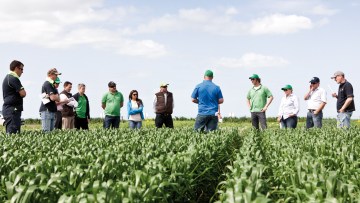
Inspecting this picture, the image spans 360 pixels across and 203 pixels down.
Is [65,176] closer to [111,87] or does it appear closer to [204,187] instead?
[204,187]

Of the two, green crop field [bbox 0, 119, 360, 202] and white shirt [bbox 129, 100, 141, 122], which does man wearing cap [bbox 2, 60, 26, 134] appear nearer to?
green crop field [bbox 0, 119, 360, 202]

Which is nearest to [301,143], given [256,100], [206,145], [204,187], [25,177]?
[206,145]

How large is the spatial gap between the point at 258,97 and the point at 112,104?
185 inches

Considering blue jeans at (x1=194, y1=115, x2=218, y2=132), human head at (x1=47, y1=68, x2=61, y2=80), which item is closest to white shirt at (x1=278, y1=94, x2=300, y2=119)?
blue jeans at (x1=194, y1=115, x2=218, y2=132)

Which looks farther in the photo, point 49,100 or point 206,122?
point 206,122

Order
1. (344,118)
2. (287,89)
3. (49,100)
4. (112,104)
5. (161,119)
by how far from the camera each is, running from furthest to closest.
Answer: (161,119) → (287,89) → (112,104) → (344,118) → (49,100)

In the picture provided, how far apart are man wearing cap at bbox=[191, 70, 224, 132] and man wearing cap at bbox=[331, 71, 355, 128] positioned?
12.6 feet

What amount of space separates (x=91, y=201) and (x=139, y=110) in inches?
508

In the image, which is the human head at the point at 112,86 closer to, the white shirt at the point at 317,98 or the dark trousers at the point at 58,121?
the dark trousers at the point at 58,121

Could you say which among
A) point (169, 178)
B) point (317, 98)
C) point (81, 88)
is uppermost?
point (81, 88)

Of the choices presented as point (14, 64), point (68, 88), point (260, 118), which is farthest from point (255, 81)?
point (14, 64)

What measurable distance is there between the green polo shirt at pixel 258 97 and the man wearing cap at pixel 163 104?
267cm

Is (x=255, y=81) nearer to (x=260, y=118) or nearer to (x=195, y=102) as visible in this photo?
(x=260, y=118)

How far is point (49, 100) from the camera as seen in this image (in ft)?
41.7
